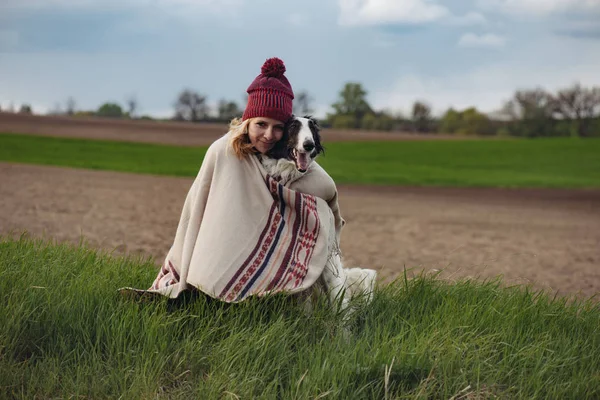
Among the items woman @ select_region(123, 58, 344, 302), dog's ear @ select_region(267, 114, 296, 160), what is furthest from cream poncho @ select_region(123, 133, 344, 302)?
dog's ear @ select_region(267, 114, 296, 160)

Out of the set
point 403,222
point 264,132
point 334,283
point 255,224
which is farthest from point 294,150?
point 403,222

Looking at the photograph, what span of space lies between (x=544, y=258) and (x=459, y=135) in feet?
87.1

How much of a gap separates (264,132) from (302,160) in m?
0.32

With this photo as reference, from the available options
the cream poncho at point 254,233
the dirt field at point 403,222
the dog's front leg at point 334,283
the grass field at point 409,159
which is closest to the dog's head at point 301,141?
the cream poncho at point 254,233

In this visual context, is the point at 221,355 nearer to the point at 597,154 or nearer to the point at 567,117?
the point at 597,154

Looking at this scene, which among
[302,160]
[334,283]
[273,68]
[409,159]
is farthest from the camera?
[409,159]

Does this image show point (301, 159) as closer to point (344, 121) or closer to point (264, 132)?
point (264, 132)

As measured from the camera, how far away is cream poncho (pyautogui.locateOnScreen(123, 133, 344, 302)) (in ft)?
13.3

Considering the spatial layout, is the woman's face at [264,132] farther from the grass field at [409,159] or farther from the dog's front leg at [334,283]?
the grass field at [409,159]

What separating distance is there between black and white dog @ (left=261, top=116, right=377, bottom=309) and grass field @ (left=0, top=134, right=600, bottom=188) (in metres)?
17.0

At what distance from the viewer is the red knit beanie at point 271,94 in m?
3.90

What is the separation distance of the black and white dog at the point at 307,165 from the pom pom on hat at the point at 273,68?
346mm

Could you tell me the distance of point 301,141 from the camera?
372cm

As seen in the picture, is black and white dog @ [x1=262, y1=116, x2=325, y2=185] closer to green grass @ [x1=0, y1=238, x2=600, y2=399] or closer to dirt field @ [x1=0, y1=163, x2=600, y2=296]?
green grass @ [x1=0, y1=238, x2=600, y2=399]
